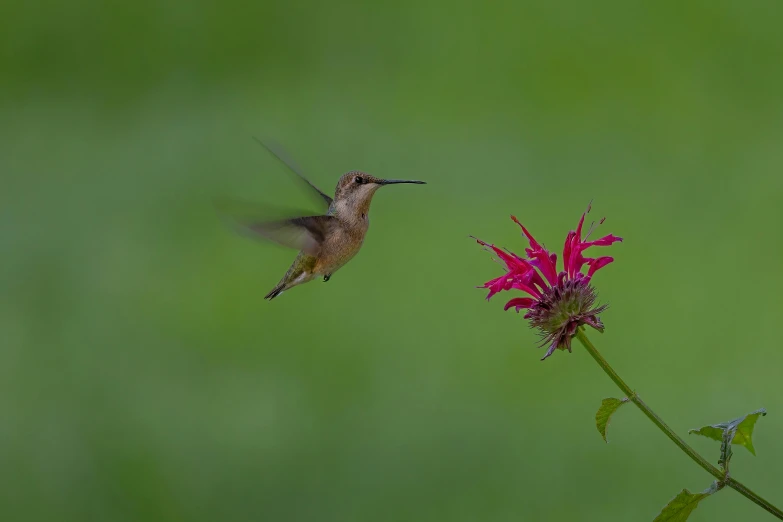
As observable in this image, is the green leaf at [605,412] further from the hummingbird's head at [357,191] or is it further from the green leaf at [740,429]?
the hummingbird's head at [357,191]

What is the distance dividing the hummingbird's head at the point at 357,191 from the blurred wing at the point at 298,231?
0.10 ft

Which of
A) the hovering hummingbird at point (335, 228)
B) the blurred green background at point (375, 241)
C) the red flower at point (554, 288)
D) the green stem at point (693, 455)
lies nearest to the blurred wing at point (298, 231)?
the hovering hummingbird at point (335, 228)

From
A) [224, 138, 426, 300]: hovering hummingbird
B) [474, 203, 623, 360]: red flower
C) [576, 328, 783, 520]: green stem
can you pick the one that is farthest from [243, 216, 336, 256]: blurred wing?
[576, 328, 783, 520]: green stem

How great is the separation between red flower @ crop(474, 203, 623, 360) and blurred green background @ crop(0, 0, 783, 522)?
1.37 meters

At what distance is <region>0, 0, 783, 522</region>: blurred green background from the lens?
2.31 metres

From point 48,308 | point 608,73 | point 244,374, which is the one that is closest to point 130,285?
point 48,308

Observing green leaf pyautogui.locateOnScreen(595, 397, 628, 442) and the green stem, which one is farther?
green leaf pyautogui.locateOnScreen(595, 397, 628, 442)

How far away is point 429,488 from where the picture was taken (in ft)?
7.23

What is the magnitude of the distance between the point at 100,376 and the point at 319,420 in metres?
0.63

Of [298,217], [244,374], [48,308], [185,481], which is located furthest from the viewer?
[48,308]

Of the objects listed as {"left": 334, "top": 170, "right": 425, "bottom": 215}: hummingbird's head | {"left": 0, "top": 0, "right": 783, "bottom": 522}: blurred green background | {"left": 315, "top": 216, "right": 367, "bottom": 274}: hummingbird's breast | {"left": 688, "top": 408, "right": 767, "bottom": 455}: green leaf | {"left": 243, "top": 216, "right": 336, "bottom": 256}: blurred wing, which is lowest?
{"left": 688, "top": 408, "right": 767, "bottom": 455}: green leaf

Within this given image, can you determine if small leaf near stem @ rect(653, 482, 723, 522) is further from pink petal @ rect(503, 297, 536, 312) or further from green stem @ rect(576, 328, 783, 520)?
pink petal @ rect(503, 297, 536, 312)

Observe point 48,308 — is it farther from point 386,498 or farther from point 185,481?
point 386,498

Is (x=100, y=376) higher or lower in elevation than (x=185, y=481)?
higher
